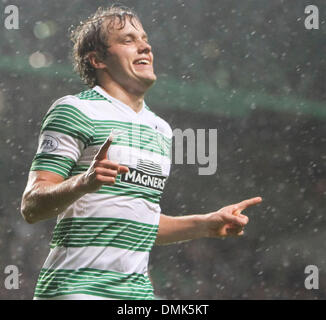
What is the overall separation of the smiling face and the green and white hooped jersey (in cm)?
15

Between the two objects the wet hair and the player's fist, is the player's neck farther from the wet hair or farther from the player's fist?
the player's fist

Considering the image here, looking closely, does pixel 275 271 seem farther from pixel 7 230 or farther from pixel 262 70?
pixel 7 230

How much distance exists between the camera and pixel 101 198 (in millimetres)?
1705

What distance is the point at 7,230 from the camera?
15.7 feet

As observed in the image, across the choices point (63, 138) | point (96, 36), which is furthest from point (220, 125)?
point (63, 138)

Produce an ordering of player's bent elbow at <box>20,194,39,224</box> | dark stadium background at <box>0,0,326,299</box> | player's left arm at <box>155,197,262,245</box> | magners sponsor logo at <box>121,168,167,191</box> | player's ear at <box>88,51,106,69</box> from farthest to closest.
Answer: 1. dark stadium background at <box>0,0,326,299</box>
2. player's ear at <box>88,51,106,69</box>
3. player's left arm at <box>155,197,262,245</box>
4. magners sponsor logo at <box>121,168,167,191</box>
5. player's bent elbow at <box>20,194,39,224</box>

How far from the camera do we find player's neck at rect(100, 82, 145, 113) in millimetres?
1906

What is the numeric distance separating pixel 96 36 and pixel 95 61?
0.30ft

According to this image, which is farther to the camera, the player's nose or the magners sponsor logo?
the player's nose

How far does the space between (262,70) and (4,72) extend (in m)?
2.04

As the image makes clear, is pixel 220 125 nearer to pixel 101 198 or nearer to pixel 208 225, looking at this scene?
pixel 208 225

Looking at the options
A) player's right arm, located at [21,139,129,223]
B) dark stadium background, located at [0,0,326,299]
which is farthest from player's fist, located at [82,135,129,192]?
dark stadium background, located at [0,0,326,299]

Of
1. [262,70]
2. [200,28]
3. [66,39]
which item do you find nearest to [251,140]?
[262,70]

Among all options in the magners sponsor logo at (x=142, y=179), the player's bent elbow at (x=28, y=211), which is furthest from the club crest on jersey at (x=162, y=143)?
the player's bent elbow at (x=28, y=211)
